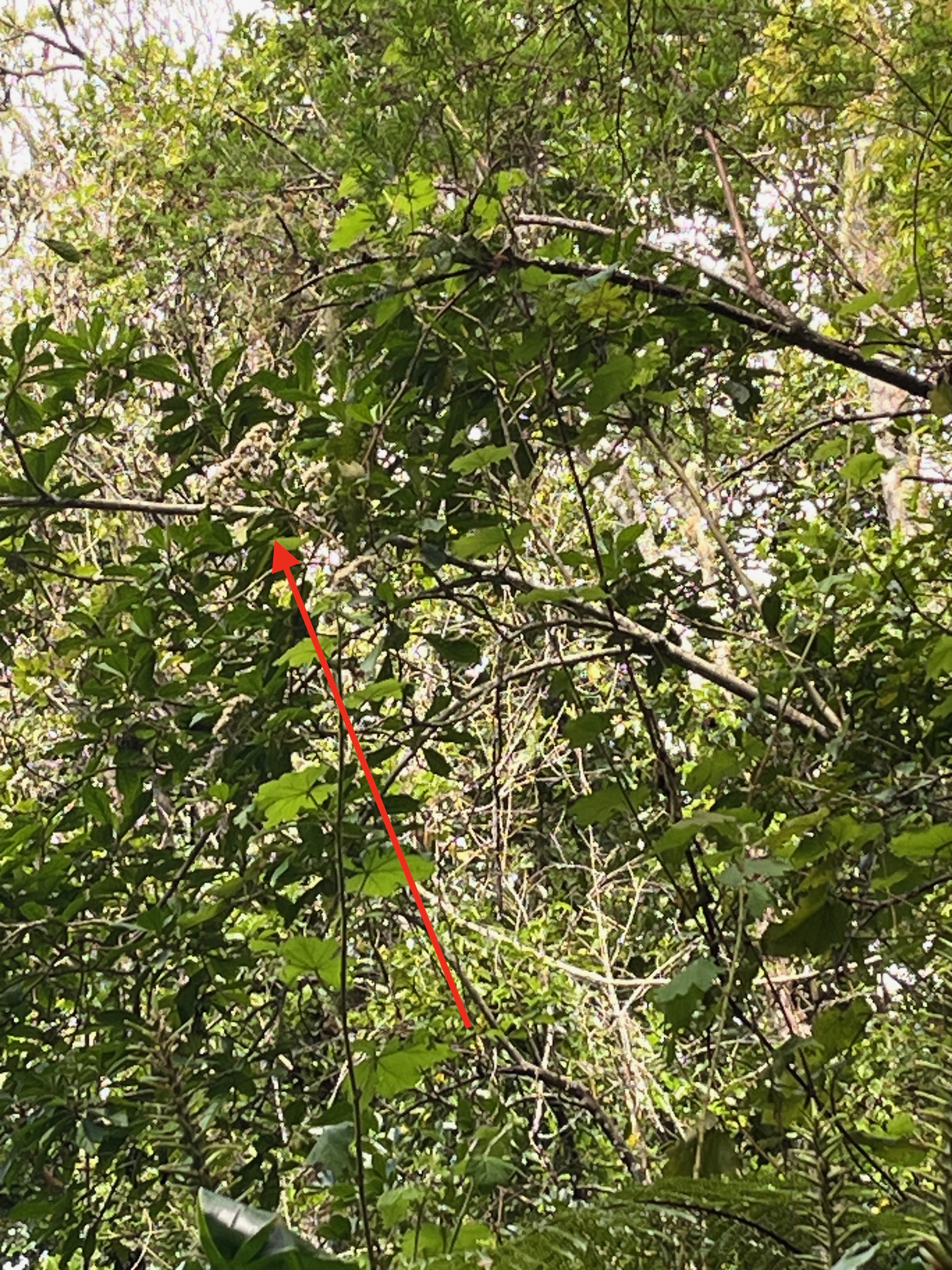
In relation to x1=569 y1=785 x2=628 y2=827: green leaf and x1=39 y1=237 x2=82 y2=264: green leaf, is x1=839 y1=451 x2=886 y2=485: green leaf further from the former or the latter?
x1=39 y1=237 x2=82 y2=264: green leaf

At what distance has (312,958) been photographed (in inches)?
26.1

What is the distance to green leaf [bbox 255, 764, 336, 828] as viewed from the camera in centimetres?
79

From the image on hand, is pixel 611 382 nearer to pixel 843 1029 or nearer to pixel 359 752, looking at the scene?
pixel 359 752

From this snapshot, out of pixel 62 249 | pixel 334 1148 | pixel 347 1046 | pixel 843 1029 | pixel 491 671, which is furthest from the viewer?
pixel 491 671

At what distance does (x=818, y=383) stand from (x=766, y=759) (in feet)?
7.84

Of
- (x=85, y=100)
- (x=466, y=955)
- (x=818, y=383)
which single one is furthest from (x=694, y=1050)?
(x=85, y=100)

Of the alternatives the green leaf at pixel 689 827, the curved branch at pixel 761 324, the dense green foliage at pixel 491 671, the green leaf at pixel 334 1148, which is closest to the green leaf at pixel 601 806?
the dense green foliage at pixel 491 671

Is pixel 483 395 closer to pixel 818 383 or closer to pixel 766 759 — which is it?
pixel 766 759

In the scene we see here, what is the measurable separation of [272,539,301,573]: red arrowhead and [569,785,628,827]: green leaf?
327 millimetres

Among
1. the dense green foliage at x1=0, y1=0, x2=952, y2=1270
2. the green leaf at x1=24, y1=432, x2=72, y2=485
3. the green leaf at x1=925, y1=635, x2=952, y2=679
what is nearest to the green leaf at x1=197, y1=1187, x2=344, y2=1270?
the dense green foliage at x1=0, y1=0, x2=952, y2=1270

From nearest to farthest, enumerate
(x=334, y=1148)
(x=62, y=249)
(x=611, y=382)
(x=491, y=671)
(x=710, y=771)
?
1. (x=334, y=1148)
2. (x=710, y=771)
3. (x=611, y=382)
4. (x=62, y=249)
5. (x=491, y=671)

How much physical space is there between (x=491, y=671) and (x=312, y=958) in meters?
1.25

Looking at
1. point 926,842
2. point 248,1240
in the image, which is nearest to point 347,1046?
point 248,1240

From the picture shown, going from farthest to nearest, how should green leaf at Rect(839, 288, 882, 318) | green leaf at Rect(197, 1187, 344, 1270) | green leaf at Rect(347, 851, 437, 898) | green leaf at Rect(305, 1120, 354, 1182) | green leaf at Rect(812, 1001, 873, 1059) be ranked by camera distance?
1. green leaf at Rect(839, 288, 882, 318)
2. green leaf at Rect(347, 851, 437, 898)
3. green leaf at Rect(812, 1001, 873, 1059)
4. green leaf at Rect(305, 1120, 354, 1182)
5. green leaf at Rect(197, 1187, 344, 1270)
